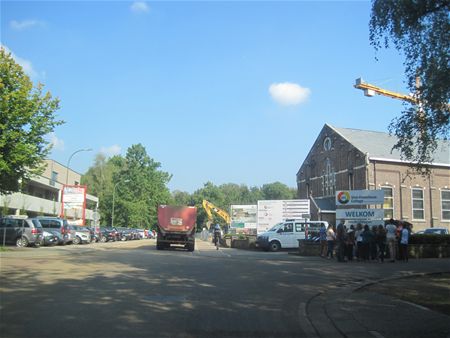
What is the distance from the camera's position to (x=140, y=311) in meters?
8.51

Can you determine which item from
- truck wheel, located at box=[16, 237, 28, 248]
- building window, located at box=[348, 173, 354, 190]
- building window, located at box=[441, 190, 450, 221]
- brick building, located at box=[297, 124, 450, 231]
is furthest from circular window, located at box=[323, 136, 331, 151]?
truck wheel, located at box=[16, 237, 28, 248]

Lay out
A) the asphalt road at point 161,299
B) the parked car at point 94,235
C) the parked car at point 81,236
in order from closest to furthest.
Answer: the asphalt road at point 161,299, the parked car at point 81,236, the parked car at point 94,235

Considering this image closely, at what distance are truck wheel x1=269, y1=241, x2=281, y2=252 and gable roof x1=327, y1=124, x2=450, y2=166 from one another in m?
20.2

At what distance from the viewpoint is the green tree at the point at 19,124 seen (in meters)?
23.3

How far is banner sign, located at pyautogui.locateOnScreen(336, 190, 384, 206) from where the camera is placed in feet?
84.6

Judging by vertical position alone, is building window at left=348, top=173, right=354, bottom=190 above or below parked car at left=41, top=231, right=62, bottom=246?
above

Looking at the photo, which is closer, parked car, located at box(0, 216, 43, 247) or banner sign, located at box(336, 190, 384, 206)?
banner sign, located at box(336, 190, 384, 206)

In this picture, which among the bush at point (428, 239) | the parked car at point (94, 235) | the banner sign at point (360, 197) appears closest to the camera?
the bush at point (428, 239)

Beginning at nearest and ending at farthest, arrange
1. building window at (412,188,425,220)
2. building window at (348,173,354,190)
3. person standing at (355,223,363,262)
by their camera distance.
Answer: person standing at (355,223,363,262), building window at (412,188,425,220), building window at (348,173,354,190)

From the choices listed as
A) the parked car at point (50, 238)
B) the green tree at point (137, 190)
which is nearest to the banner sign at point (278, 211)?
the parked car at point (50, 238)

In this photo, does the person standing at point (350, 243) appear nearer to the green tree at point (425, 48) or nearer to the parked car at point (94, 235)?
the green tree at point (425, 48)

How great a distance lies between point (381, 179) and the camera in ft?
155

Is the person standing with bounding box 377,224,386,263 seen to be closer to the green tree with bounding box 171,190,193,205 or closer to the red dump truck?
the red dump truck

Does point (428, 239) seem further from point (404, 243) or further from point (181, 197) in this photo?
point (181, 197)
